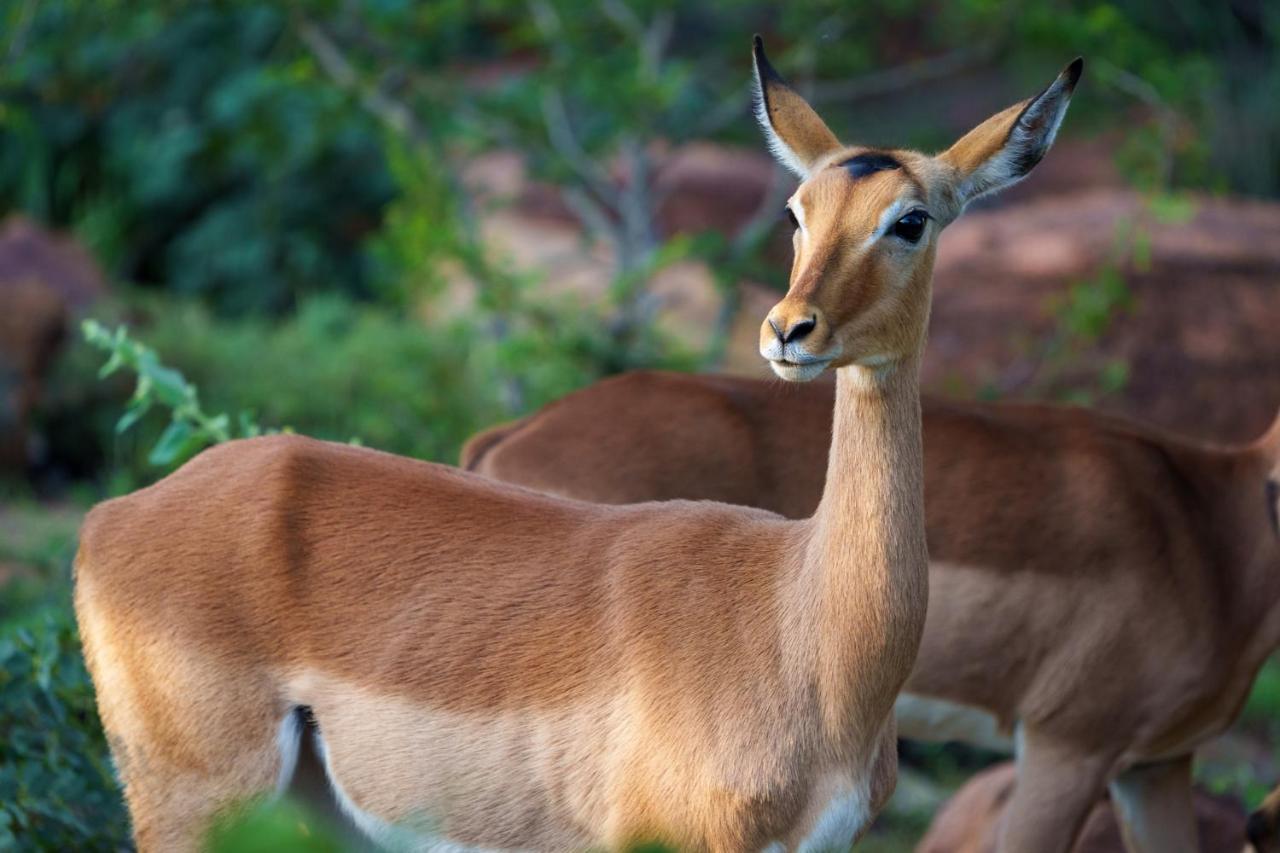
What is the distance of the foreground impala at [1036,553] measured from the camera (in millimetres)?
4695

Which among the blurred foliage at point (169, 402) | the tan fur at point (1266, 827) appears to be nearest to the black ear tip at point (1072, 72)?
the tan fur at point (1266, 827)

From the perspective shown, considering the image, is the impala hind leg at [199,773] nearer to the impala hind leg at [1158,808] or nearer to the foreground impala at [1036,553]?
the foreground impala at [1036,553]

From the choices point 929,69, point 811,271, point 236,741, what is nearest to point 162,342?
point 929,69

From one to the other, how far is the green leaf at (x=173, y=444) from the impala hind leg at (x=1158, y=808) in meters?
2.93

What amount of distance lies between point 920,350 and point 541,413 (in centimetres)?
196

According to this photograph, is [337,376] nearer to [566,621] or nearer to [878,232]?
[566,621]

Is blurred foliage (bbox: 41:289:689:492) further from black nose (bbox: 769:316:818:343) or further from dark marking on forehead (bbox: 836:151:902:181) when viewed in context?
black nose (bbox: 769:316:818:343)

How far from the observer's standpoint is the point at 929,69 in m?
8.12

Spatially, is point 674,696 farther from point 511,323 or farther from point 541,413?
point 511,323

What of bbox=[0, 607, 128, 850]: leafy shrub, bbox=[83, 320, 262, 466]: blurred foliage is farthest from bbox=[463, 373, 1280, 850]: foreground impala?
bbox=[0, 607, 128, 850]: leafy shrub

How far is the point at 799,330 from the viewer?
2.78 metres

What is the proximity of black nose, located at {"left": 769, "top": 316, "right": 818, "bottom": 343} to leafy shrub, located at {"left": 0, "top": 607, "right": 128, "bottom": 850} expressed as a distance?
233 centimetres

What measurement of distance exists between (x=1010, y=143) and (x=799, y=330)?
2.16 feet

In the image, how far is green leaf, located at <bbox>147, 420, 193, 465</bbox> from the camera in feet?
15.0
